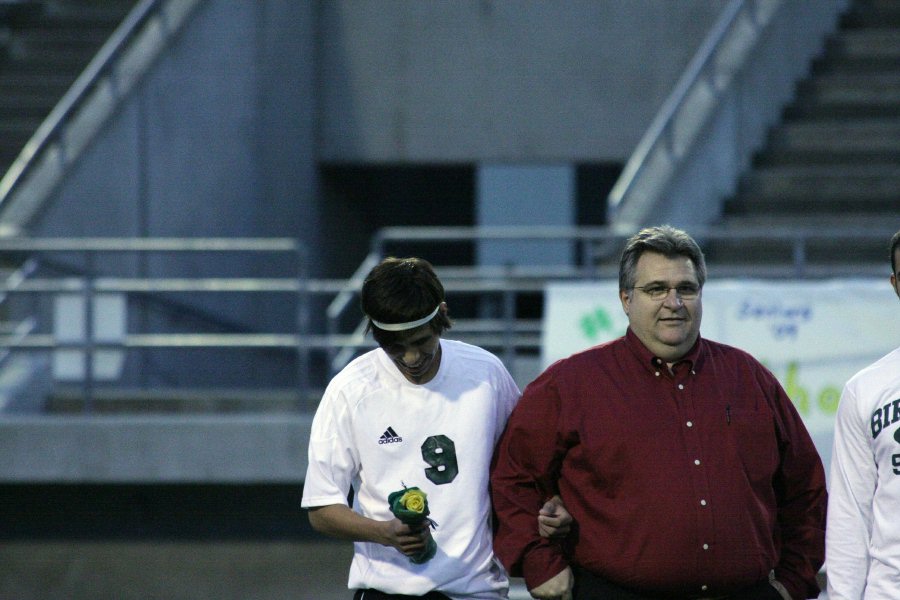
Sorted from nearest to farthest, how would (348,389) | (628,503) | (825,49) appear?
(628,503) < (348,389) < (825,49)

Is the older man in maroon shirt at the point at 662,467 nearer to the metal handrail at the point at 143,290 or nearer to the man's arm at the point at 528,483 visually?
the man's arm at the point at 528,483

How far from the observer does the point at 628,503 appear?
13.2 ft

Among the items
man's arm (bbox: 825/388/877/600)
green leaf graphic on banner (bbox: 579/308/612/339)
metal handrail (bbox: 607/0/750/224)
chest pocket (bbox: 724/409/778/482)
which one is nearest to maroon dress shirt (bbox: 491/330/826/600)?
chest pocket (bbox: 724/409/778/482)

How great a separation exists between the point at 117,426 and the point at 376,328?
5.73 metres

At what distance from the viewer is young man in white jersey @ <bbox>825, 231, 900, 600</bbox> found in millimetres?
3988

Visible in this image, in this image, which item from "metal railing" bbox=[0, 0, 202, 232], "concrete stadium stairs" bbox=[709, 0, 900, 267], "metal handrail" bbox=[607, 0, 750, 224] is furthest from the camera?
"concrete stadium stairs" bbox=[709, 0, 900, 267]

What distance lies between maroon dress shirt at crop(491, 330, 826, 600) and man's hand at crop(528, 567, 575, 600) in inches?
0.9

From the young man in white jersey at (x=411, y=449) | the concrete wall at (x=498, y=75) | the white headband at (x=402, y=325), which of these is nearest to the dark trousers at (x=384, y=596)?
the young man in white jersey at (x=411, y=449)

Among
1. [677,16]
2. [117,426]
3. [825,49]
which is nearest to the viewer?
[117,426]

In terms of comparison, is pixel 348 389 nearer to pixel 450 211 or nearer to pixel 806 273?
pixel 806 273

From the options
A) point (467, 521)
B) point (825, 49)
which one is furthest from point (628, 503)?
point (825, 49)

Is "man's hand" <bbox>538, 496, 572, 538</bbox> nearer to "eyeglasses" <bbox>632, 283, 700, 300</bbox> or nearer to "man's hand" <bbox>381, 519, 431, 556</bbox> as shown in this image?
"man's hand" <bbox>381, 519, 431, 556</bbox>

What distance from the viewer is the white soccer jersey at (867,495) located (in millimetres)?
3990

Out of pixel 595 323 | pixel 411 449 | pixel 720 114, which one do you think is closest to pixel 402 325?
pixel 411 449
